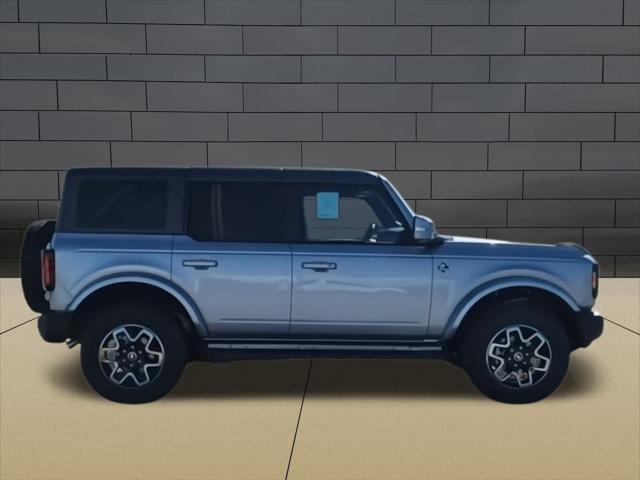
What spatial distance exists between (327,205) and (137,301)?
63.7 inches

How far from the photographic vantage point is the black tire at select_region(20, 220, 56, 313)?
4.87 m

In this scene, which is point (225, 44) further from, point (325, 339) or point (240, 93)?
point (325, 339)

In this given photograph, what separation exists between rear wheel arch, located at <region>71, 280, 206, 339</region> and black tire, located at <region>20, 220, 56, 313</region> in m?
0.46

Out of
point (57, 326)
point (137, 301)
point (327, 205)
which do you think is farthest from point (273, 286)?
point (57, 326)

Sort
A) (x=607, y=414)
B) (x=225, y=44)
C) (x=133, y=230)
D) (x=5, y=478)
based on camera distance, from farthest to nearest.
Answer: (x=225, y=44) → (x=133, y=230) → (x=607, y=414) → (x=5, y=478)

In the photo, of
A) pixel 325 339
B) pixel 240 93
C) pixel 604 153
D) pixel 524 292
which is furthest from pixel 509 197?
pixel 325 339

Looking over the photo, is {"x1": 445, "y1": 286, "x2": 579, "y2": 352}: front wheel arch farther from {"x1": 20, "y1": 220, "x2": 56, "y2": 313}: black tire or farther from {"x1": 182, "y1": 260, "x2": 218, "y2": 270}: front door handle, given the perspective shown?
{"x1": 20, "y1": 220, "x2": 56, "y2": 313}: black tire

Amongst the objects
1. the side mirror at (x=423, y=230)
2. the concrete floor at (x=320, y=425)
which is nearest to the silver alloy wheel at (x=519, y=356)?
the concrete floor at (x=320, y=425)

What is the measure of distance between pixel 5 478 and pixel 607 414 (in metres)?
3.91

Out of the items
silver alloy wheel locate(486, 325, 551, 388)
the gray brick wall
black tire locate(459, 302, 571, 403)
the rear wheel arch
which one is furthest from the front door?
the gray brick wall

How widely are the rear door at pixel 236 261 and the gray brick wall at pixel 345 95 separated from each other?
5387 mm

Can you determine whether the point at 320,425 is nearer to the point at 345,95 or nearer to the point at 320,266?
the point at 320,266

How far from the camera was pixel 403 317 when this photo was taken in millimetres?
4605

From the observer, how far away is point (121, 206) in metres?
4.66
